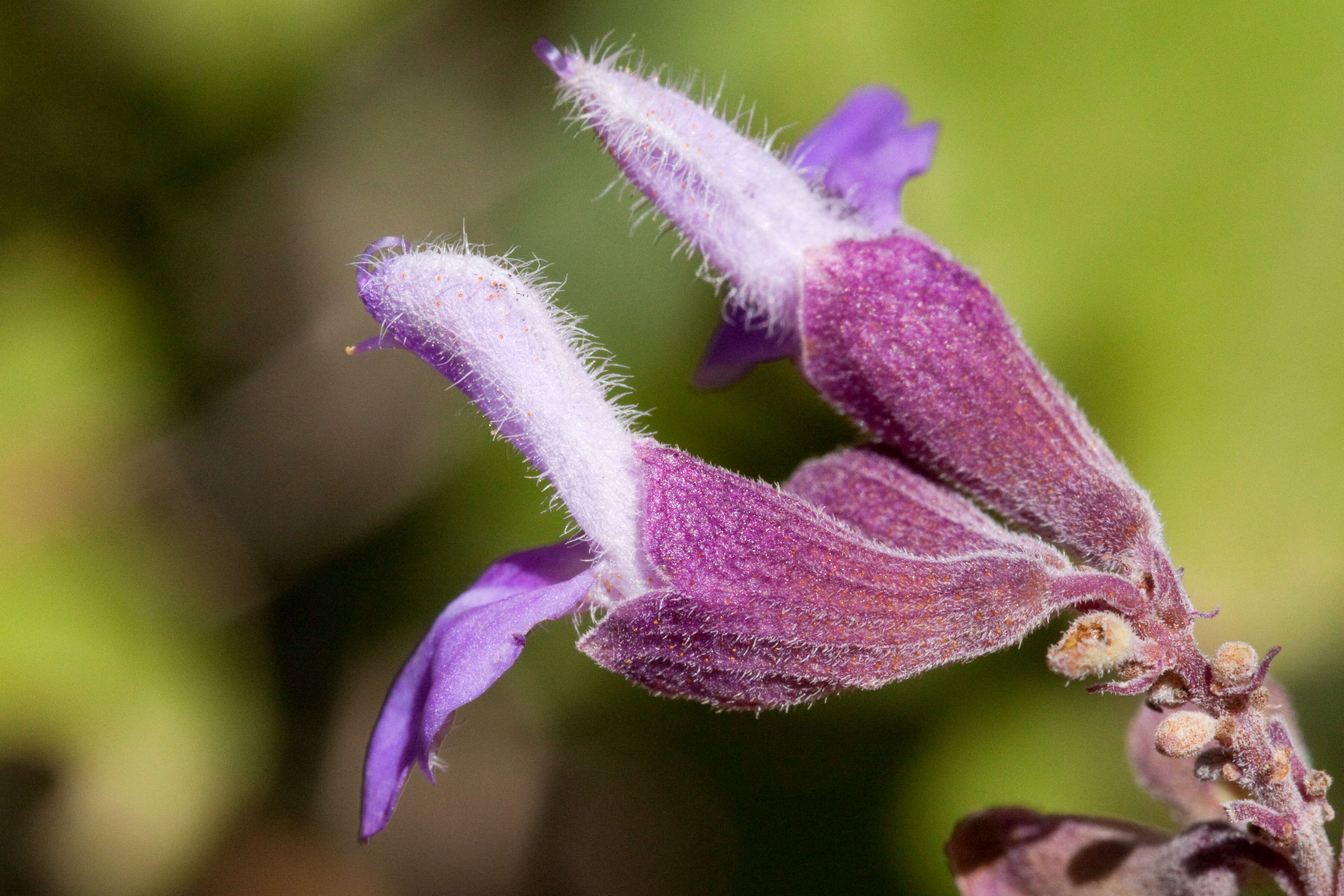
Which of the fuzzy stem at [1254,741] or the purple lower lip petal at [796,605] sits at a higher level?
the purple lower lip petal at [796,605]

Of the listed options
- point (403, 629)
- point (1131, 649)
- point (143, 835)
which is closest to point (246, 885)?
point (143, 835)

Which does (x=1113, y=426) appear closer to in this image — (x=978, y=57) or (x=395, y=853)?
(x=978, y=57)

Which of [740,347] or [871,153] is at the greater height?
[871,153]

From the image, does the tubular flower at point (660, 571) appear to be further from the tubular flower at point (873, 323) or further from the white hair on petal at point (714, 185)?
the white hair on petal at point (714, 185)

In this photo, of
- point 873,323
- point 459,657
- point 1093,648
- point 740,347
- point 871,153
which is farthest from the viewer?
point 871,153

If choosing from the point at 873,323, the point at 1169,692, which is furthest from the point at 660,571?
the point at 1169,692

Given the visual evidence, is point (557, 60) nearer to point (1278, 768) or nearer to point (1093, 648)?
point (1093, 648)

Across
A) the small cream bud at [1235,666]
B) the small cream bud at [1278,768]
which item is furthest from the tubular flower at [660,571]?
the small cream bud at [1278,768]
